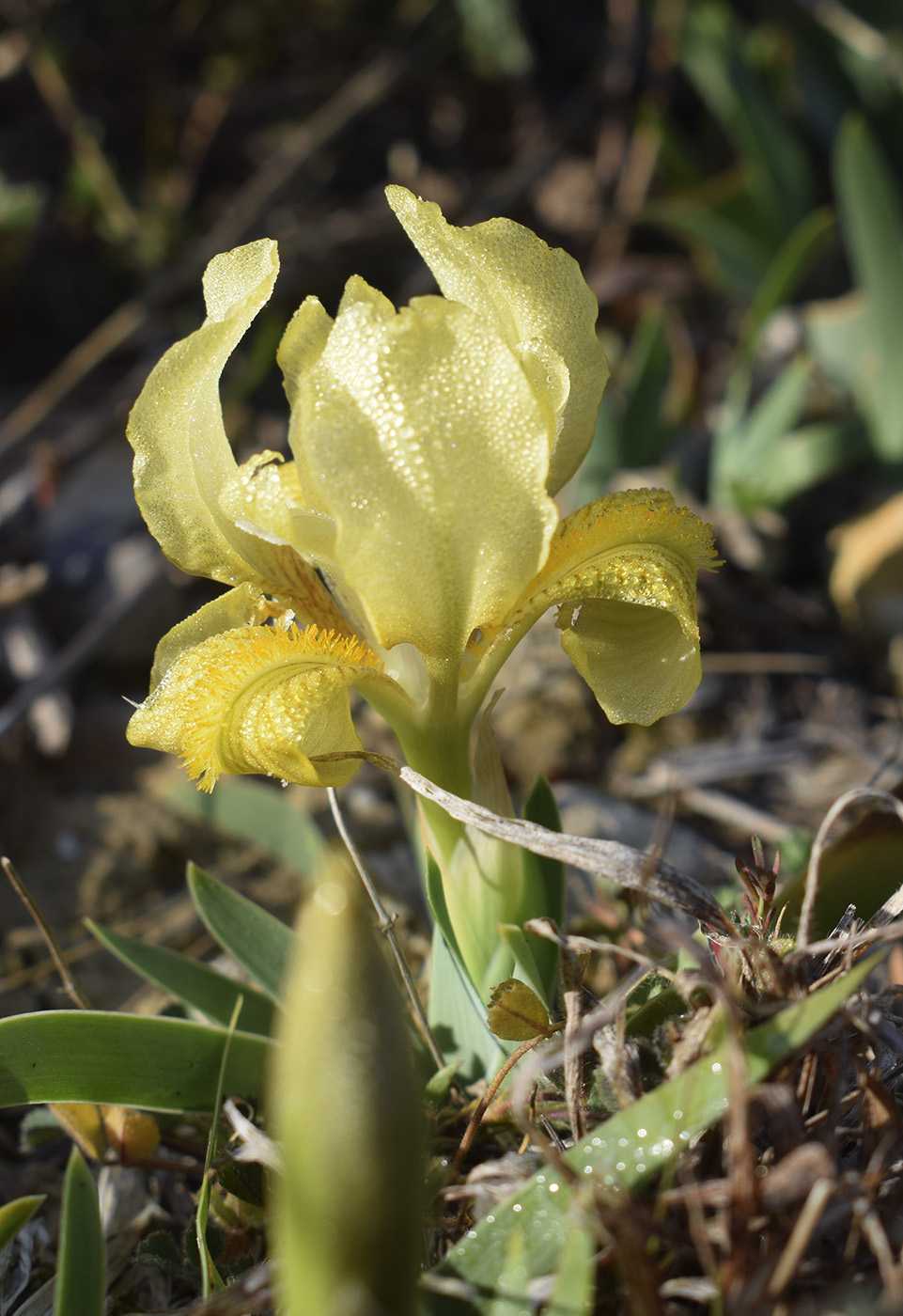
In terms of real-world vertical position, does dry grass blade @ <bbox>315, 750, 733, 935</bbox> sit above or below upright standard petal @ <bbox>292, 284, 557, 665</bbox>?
below

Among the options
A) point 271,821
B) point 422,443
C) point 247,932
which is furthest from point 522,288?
point 271,821

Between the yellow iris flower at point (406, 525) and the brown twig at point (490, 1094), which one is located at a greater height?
the yellow iris flower at point (406, 525)

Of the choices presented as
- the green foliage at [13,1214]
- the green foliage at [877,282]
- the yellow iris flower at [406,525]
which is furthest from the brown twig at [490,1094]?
the green foliage at [877,282]

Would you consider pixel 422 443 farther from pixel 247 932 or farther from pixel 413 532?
pixel 247 932

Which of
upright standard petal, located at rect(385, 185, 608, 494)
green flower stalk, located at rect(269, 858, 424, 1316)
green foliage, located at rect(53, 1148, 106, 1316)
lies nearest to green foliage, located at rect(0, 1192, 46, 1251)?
green foliage, located at rect(53, 1148, 106, 1316)

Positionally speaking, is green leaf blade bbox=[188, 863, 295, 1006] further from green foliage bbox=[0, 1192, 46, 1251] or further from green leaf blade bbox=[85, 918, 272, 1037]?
green foliage bbox=[0, 1192, 46, 1251]

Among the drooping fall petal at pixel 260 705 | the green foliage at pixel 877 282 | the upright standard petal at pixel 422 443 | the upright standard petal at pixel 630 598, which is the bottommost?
the green foliage at pixel 877 282

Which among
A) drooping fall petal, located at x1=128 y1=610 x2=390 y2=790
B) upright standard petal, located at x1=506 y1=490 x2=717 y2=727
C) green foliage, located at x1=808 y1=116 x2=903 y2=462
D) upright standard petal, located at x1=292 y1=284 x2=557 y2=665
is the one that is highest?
upright standard petal, located at x1=292 y1=284 x2=557 y2=665

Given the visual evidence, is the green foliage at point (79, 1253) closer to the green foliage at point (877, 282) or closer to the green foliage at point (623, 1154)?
the green foliage at point (623, 1154)
